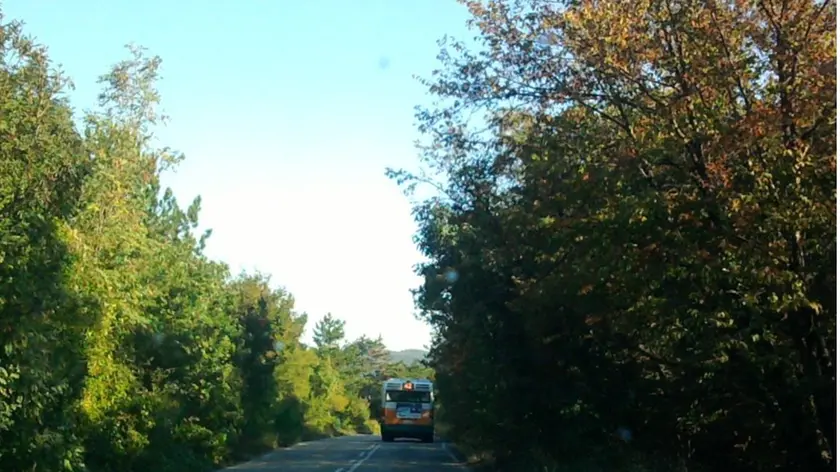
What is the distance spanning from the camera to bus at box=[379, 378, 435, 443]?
58.8m

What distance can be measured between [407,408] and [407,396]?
0.87 meters

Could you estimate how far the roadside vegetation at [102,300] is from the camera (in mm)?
14875

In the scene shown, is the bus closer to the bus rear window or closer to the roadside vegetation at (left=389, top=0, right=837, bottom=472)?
the bus rear window

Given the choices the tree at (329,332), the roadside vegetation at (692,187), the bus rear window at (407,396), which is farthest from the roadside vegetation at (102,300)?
the tree at (329,332)

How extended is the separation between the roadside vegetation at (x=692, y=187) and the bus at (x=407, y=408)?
4081cm

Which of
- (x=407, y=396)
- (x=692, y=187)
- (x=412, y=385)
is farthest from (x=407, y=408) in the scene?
(x=692, y=187)

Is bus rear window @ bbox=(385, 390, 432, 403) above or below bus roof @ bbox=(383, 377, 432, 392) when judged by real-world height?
below

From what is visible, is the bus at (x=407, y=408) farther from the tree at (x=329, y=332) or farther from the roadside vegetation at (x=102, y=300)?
the tree at (x=329, y=332)

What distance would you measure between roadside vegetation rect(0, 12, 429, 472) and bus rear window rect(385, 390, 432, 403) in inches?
665

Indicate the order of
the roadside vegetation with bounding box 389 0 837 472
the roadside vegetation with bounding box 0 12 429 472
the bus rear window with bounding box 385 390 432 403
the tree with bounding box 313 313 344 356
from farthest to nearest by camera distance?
the tree with bounding box 313 313 344 356
the bus rear window with bounding box 385 390 432 403
the roadside vegetation with bounding box 0 12 429 472
the roadside vegetation with bounding box 389 0 837 472

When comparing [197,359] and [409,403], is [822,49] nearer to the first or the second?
[197,359]

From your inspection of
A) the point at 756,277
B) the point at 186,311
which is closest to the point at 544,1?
the point at 756,277

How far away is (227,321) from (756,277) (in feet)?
89.7

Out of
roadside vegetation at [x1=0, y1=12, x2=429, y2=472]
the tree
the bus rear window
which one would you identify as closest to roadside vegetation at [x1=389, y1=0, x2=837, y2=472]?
roadside vegetation at [x1=0, y1=12, x2=429, y2=472]
